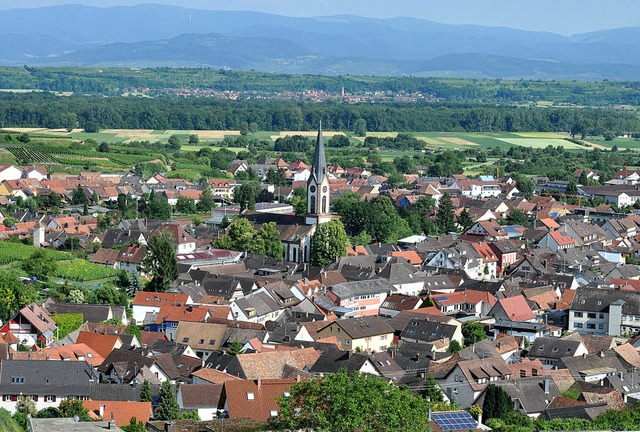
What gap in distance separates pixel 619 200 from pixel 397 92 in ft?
402

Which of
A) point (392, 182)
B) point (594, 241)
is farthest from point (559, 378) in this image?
point (392, 182)

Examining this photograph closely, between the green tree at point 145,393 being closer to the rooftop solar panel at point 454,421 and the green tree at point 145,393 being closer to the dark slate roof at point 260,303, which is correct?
the rooftop solar panel at point 454,421

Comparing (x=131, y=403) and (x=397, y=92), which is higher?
(x=131, y=403)

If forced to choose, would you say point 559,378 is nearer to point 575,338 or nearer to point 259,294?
point 575,338

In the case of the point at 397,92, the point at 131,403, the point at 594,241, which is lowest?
the point at 397,92

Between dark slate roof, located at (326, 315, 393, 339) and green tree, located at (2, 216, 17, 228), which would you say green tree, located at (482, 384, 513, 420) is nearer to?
dark slate roof, located at (326, 315, 393, 339)

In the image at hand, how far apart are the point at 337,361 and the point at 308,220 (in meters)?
19.1

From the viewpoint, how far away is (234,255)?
40219 millimetres

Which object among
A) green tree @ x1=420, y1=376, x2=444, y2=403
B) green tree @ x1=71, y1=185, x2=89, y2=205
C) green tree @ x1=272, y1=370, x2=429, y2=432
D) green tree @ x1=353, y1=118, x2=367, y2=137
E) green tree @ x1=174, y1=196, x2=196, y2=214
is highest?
green tree @ x1=272, y1=370, x2=429, y2=432

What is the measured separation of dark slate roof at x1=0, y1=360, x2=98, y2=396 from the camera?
21.5 meters

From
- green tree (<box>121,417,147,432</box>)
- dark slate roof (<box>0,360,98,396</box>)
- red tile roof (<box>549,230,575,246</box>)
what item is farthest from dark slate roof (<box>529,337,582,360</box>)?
red tile roof (<box>549,230,575,246</box>)

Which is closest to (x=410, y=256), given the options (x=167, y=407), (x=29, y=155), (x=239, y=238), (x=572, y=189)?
(x=239, y=238)

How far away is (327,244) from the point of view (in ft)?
133

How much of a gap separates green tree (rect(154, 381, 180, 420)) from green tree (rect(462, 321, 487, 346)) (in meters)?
10.3
